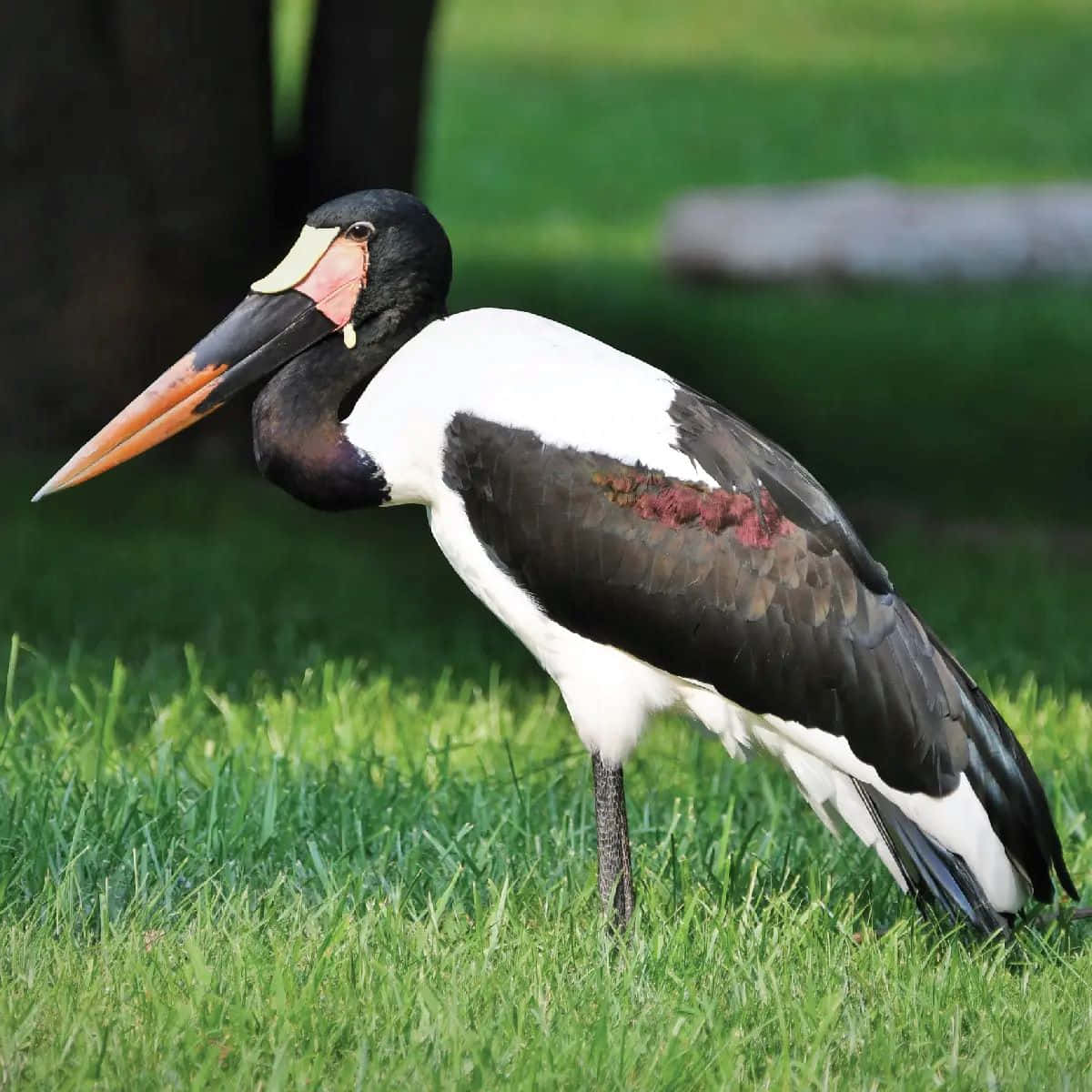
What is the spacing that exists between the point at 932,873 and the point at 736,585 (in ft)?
2.02

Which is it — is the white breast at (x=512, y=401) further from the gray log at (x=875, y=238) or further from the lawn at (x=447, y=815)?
the gray log at (x=875, y=238)

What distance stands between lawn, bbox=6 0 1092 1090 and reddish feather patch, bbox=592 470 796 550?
26.3 inches

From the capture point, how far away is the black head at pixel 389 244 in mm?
3936

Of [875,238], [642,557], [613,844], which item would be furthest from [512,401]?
[875,238]

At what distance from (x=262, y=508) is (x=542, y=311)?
175 inches

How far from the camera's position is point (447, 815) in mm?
4457

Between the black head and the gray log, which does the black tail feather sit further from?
the gray log

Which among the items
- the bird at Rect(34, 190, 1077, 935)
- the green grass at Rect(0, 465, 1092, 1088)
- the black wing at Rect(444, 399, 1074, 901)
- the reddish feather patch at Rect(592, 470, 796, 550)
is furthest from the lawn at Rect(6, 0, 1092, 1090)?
the reddish feather patch at Rect(592, 470, 796, 550)

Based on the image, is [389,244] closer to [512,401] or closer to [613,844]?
[512,401]

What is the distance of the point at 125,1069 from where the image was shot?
124 inches

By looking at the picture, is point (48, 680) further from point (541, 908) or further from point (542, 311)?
point (542, 311)

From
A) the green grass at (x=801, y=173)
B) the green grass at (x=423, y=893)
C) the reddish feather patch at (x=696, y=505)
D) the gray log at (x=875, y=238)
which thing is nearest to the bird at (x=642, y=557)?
the reddish feather patch at (x=696, y=505)

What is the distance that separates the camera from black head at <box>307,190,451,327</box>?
12.9ft

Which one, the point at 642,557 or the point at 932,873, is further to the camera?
the point at 932,873
